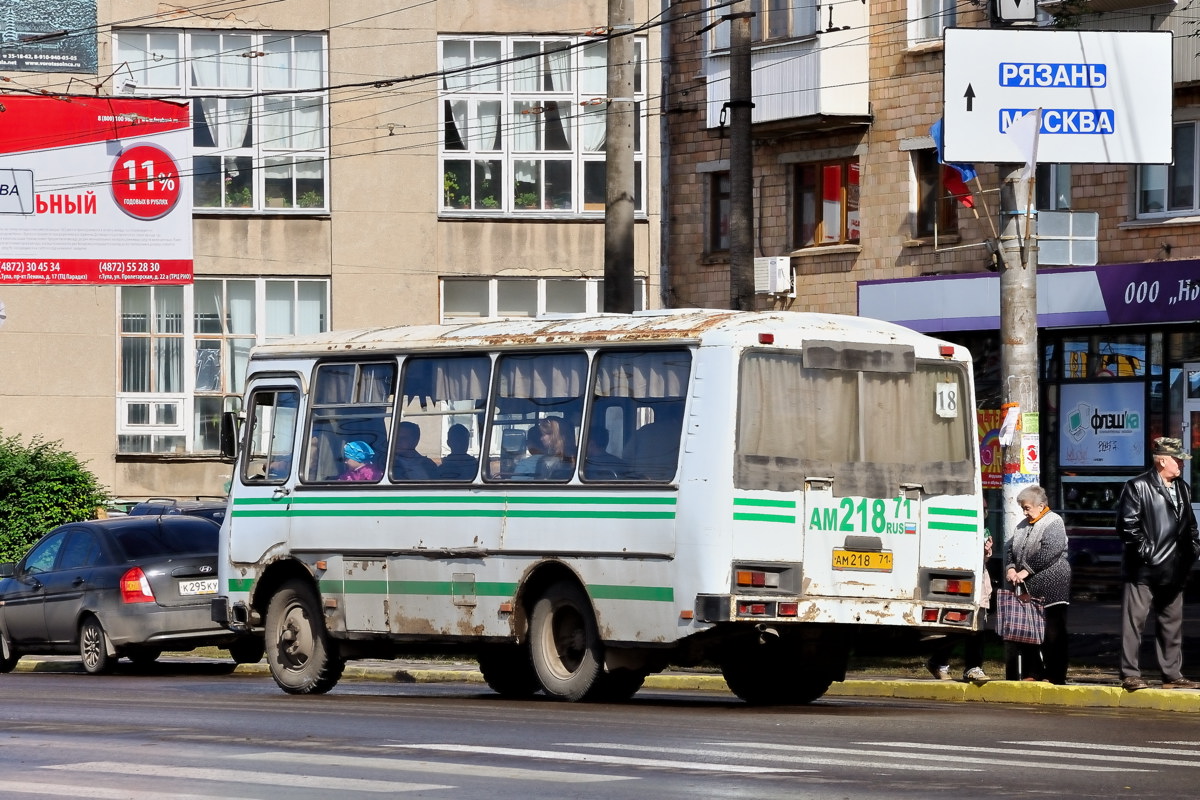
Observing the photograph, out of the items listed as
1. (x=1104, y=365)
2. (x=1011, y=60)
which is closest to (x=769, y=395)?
(x=1011, y=60)

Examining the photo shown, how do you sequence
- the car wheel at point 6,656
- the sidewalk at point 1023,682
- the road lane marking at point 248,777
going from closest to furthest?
1. the road lane marking at point 248,777
2. the sidewalk at point 1023,682
3. the car wheel at point 6,656

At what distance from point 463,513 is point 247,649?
6121 millimetres

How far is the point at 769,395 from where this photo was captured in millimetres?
15258

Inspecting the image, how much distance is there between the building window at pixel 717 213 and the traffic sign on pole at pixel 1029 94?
17150 millimetres

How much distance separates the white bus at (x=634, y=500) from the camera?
1509cm

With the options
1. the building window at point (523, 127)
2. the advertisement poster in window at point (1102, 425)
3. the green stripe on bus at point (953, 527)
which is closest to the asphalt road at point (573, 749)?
the green stripe on bus at point (953, 527)

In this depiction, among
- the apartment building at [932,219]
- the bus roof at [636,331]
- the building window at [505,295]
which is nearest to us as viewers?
the bus roof at [636,331]

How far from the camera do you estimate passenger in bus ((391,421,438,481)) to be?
55.3 feet

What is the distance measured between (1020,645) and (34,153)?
1079 inches

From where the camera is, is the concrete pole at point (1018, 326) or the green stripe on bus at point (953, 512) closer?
the green stripe on bus at point (953, 512)

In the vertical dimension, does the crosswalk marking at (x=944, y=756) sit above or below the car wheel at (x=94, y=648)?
above

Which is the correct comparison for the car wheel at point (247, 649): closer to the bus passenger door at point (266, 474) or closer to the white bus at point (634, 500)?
the bus passenger door at point (266, 474)

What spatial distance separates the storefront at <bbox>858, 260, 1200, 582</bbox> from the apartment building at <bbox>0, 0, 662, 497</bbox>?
36.2 ft

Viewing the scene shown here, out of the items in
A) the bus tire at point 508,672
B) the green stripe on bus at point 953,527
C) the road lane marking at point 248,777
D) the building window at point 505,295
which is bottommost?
the bus tire at point 508,672
